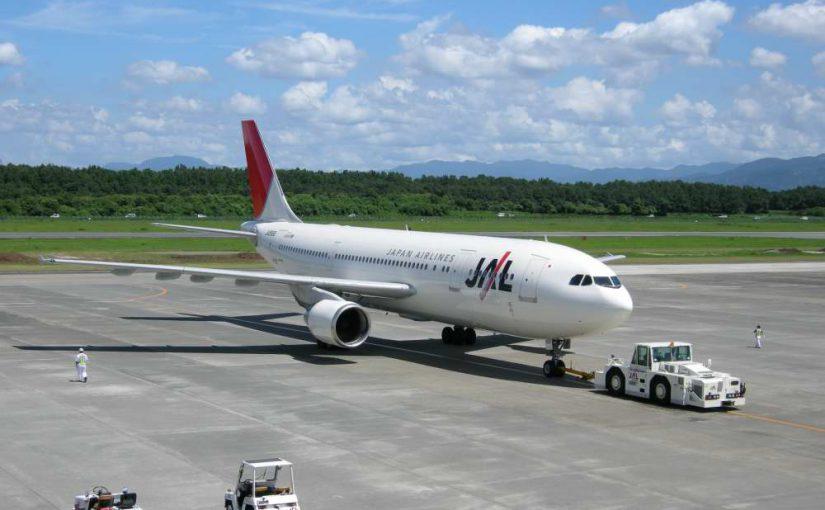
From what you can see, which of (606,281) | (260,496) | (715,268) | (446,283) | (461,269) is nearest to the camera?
(260,496)

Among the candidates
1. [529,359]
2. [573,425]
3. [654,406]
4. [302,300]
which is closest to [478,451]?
[573,425]

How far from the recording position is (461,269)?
35.1 meters

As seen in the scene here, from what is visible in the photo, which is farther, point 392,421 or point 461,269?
point 461,269

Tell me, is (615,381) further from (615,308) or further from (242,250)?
(242,250)

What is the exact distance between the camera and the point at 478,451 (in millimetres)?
22219

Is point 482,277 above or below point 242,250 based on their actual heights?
above

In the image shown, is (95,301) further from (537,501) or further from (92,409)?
Result: (537,501)

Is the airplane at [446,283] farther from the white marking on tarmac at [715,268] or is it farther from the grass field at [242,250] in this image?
the white marking on tarmac at [715,268]

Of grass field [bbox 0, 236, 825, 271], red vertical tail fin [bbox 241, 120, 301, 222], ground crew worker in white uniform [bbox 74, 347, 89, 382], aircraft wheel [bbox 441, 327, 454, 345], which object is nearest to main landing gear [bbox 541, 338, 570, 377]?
aircraft wheel [bbox 441, 327, 454, 345]

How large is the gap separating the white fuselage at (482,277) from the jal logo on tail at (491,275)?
0.03 metres

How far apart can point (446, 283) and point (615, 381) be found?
321 inches

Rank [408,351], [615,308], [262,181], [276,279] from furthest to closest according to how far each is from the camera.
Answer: [262,181] < [276,279] < [408,351] < [615,308]

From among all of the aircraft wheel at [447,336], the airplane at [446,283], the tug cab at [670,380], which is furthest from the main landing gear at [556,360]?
the aircraft wheel at [447,336]

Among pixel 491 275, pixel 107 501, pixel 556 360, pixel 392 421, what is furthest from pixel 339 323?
pixel 107 501
